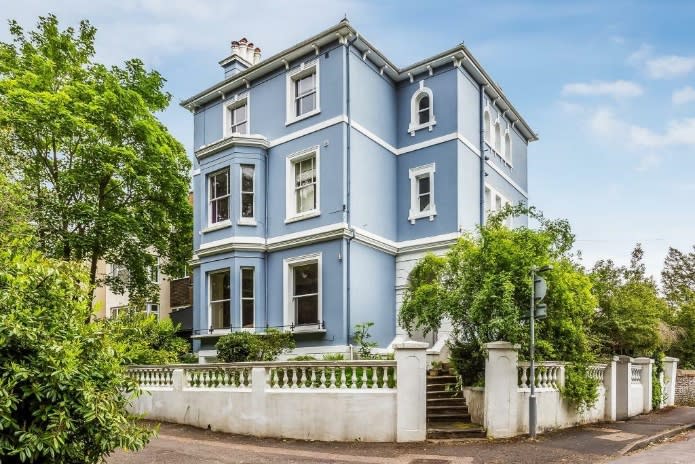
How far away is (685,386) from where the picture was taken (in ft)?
66.9

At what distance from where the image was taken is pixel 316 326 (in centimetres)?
1622

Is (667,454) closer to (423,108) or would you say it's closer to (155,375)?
(155,375)

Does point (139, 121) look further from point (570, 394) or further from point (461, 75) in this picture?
point (570, 394)

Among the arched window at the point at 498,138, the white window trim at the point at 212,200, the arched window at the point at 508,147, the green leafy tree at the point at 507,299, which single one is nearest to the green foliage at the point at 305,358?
the green leafy tree at the point at 507,299

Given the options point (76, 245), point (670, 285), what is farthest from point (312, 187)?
point (670, 285)

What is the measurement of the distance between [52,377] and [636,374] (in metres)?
16.7

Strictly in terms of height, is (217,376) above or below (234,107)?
below

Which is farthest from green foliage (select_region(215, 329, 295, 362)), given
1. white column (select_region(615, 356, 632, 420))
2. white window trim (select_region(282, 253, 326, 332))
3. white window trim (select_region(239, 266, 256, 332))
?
white column (select_region(615, 356, 632, 420))

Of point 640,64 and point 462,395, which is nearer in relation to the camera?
point 640,64

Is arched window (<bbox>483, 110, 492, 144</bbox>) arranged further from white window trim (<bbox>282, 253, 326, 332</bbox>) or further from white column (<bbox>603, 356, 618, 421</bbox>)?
white column (<bbox>603, 356, 618, 421</bbox>)

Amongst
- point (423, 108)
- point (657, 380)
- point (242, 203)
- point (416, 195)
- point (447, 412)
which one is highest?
point (423, 108)

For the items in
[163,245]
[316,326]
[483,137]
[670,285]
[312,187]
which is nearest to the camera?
[316,326]

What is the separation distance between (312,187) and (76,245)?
9.09m

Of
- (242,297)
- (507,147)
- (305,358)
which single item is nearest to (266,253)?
(242,297)
